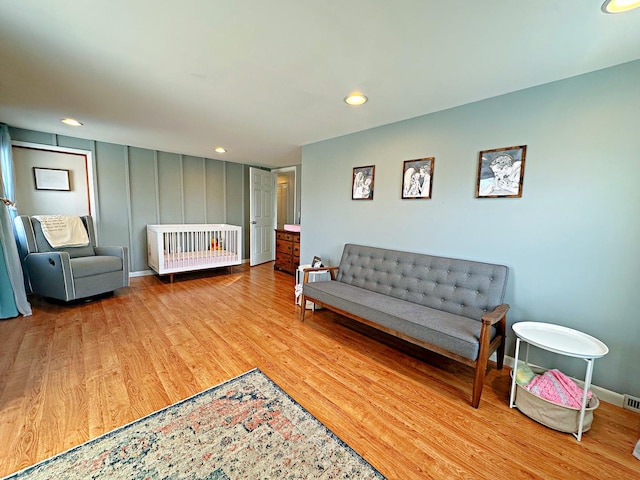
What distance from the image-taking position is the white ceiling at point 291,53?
1271mm

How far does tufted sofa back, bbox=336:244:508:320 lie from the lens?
6.88 feet

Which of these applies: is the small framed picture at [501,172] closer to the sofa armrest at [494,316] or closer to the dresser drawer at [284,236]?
the sofa armrest at [494,316]

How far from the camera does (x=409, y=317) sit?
6.64 ft

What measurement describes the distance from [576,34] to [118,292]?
521 centimetres

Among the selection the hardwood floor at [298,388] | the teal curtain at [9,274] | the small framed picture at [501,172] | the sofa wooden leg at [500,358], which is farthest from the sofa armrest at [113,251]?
the sofa wooden leg at [500,358]

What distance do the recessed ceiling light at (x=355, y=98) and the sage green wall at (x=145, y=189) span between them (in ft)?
12.7

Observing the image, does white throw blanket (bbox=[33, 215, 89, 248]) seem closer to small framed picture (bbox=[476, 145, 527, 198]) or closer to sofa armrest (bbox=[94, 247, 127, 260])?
sofa armrest (bbox=[94, 247, 127, 260])

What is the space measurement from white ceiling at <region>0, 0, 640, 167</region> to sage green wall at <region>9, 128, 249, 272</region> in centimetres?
143

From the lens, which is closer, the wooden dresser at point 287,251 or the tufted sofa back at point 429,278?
the tufted sofa back at point 429,278

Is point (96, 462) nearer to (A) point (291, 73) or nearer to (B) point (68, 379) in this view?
(B) point (68, 379)

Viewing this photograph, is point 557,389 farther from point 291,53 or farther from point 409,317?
point 291,53

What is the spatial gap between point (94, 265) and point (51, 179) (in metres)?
1.62

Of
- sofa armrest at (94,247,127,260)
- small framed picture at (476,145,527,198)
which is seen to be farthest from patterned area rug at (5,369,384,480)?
sofa armrest at (94,247,127,260)

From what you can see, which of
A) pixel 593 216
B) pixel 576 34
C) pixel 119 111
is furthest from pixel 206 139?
pixel 593 216
